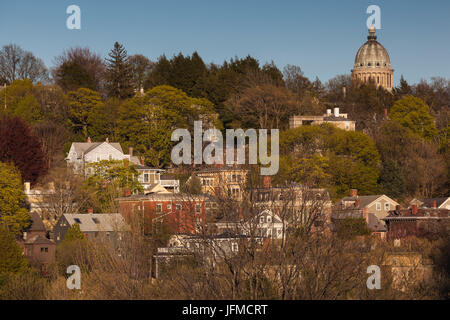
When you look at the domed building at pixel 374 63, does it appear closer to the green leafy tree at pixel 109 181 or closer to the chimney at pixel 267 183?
the green leafy tree at pixel 109 181

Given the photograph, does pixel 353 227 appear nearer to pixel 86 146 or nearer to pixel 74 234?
pixel 74 234

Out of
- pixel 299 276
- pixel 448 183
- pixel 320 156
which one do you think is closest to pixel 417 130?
pixel 448 183

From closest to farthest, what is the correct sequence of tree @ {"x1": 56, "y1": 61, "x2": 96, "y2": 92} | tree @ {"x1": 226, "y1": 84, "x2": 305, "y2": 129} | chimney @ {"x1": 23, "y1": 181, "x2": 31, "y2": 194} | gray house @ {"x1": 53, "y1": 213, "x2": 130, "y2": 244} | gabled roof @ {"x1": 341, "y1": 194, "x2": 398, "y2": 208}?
gray house @ {"x1": 53, "y1": 213, "x2": 130, "y2": 244}
chimney @ {"x1": 23, "y1": 181, "x2": 31, "y2": 194}
gabled roof @ {"x1": 341, "y1": 194, "x2": 398, "y2": 208}
tree @ {"x1": 226, "y1": 84, "x2": 305, "y2": 129}
tree @ {"x1": 56, "y1": 61, "x2": 96, "y2": 92}

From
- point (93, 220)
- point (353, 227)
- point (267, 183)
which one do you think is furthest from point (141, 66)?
point (267, 183)

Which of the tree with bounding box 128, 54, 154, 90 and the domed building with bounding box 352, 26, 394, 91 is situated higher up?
the domed building with bounding box 352, 26, 394, 91

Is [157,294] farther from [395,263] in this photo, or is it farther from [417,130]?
[417,130]

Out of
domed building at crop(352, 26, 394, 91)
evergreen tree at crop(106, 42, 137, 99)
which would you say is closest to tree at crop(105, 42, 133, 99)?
evergreen tree at crop(106, 42, 137, 99)

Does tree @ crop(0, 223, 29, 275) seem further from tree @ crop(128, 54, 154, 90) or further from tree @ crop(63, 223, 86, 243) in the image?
tree @ crop(128, 54, 154, 90)
